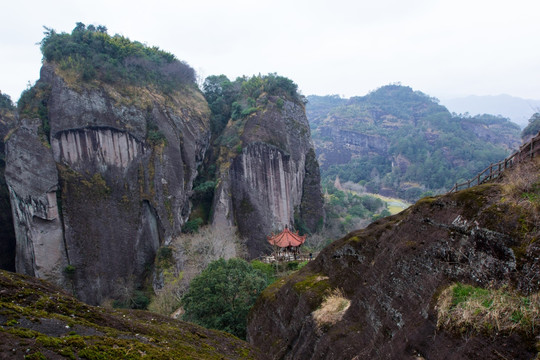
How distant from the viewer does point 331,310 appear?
7363mm

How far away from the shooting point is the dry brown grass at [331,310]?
7082mm

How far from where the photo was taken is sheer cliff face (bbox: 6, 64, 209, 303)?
24984 millimetres

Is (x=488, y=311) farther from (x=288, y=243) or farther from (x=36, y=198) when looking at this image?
(x=36, y=198)

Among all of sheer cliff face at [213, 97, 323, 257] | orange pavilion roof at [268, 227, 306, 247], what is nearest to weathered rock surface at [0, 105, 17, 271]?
sheer cliff face at [213, 97, 323, 257]

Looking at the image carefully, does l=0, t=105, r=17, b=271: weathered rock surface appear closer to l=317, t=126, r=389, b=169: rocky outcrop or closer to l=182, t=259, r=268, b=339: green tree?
l=182, t=259, r=268, b=339: green tree

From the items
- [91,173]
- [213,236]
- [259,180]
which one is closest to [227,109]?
[259,180]

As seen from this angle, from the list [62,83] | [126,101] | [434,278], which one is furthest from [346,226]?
[434,278]

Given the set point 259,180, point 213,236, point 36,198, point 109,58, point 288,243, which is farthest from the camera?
point 259,180

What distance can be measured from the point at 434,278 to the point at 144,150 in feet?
86.9

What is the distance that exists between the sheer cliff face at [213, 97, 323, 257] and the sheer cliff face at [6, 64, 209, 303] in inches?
197

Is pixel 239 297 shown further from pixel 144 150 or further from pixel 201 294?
pixel 144 150

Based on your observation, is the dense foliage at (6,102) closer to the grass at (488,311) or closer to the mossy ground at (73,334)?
the mossy ground at (73,334)

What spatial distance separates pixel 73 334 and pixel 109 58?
29.9 metres

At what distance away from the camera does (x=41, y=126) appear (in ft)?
84.6
